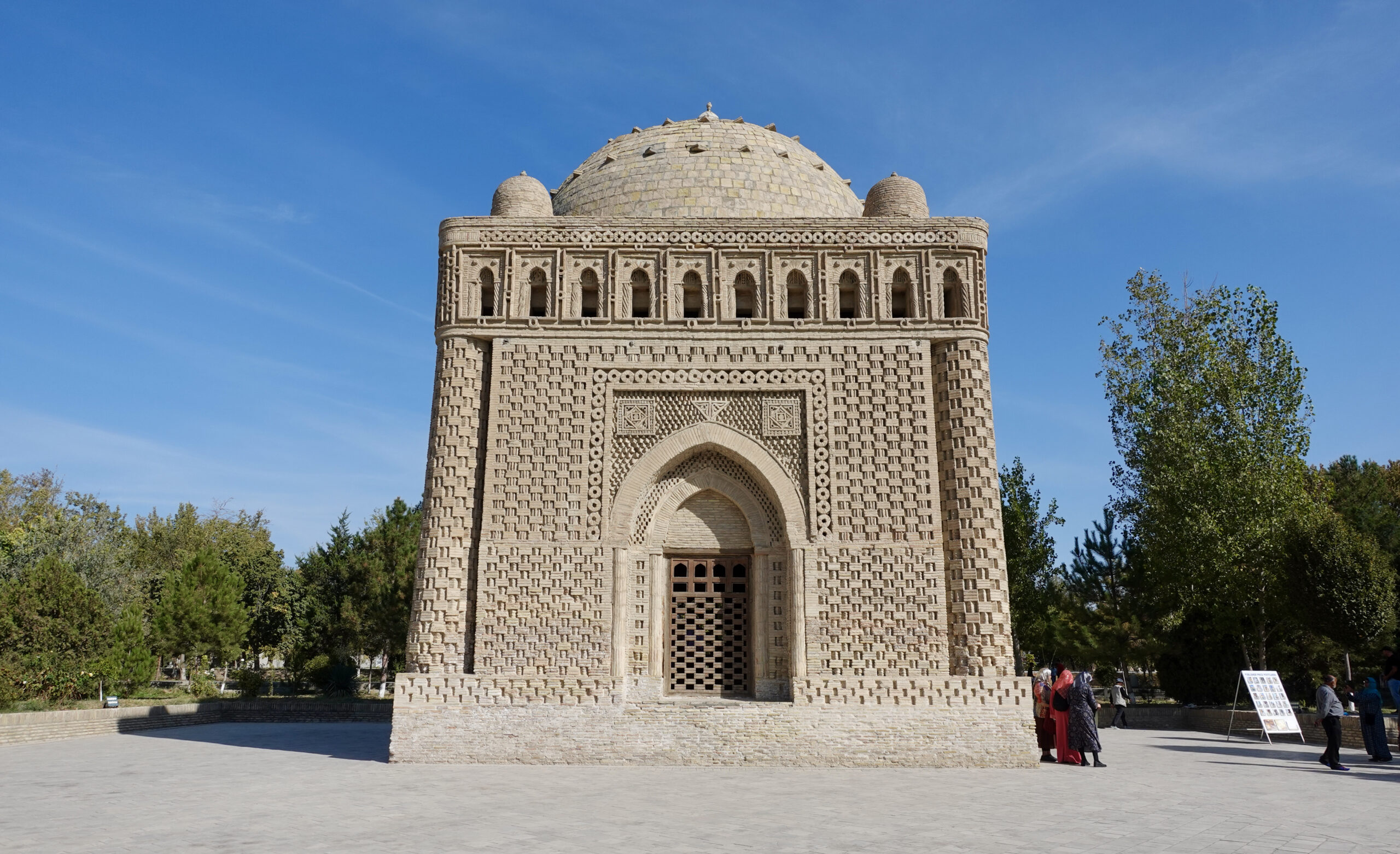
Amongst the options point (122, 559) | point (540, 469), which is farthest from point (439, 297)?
point (122, 559)

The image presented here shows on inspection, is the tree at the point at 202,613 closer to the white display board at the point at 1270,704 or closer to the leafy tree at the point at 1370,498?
the white display board at the point at 1270,704

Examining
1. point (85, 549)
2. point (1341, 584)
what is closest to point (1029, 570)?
point (1341, 584)

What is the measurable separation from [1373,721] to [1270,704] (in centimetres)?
276

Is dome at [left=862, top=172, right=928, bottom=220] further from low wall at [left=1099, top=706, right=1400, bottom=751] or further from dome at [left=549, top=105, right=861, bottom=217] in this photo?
low wall at [left=1099, top=706, right=1400, bottom=751]

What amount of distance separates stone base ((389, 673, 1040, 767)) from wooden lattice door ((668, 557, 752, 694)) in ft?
2.68

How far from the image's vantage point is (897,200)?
14.6 m

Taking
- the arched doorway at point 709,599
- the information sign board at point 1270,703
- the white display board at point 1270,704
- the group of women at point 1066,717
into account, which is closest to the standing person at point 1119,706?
the information sign board at point 1270,703

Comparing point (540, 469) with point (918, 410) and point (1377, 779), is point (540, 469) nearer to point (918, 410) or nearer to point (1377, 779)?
point (918, 410)

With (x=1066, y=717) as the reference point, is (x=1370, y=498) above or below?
above

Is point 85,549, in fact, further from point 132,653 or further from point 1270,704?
point 1270,704

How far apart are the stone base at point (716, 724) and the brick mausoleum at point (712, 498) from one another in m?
0.03

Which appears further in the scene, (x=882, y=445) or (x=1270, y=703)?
(x=1270, y=703)

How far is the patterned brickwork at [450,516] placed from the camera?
12500 mm

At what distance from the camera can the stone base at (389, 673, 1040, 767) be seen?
→ 39.4ft
